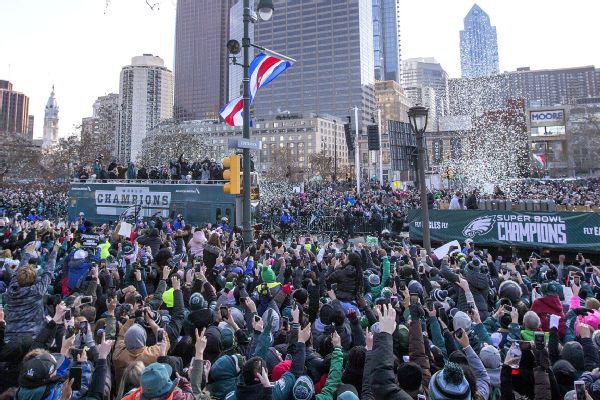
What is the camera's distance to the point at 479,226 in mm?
17047

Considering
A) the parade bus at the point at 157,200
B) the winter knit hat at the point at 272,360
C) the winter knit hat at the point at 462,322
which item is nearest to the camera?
the winter knit hat at the point at 272,360

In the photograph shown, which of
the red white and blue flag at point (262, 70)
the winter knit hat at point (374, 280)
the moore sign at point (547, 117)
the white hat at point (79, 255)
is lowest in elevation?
the winter knit hat at point (374, 280)

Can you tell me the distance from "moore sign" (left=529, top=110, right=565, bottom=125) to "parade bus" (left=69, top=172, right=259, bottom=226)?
101 m

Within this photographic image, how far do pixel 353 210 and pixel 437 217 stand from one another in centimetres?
721

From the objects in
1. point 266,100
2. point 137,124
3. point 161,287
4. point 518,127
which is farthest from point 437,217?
point 137,124

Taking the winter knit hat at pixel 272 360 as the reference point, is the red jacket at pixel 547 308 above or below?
above

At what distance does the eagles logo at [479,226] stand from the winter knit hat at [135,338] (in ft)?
51.9

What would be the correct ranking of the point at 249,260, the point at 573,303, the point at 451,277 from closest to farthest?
1. the point at 573,303
2. the point at 451,277
3. the point at 249,260

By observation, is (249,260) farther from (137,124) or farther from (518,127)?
(137,124)

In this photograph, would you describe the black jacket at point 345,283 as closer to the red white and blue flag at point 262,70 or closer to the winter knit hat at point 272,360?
the winter knit hat at point 272,360

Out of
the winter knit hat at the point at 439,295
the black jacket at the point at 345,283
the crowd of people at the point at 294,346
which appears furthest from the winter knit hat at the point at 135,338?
the winter knit hat at the point at 439,295

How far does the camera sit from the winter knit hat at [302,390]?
3.18m

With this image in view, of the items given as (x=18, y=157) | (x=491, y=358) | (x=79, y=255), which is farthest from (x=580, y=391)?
(x=18, y=157)

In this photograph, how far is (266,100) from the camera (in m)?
172
